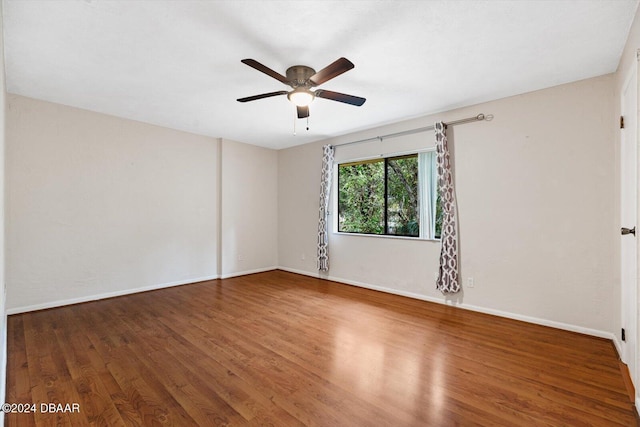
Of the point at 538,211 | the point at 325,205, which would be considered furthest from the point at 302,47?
the point at 325,205

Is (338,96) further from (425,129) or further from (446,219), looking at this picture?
(446,219)

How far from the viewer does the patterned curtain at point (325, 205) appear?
529 centimetres

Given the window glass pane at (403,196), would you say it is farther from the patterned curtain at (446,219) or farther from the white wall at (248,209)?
the white wall at (248,209)

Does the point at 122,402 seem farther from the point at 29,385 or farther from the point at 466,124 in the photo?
the point at 466,124

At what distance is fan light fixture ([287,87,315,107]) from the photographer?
275cm

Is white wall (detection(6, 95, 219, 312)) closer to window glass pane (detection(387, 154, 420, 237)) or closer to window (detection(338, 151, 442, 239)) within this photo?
window (detection(338, 151, 442, 239))

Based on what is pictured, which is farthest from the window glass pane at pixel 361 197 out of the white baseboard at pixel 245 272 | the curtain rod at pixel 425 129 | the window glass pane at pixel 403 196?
the white baseboard at pixel 245 272

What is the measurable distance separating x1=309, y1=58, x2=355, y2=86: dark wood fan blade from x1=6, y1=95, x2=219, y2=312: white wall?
3.34 meters

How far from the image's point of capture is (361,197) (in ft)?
17.3

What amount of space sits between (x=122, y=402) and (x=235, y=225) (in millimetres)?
3948

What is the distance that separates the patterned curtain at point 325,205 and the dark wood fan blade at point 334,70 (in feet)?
8.88

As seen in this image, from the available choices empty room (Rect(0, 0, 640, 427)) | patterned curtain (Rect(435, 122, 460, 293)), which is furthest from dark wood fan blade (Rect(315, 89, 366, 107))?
patterned curtain (Rect(435, 122, 460, 293))

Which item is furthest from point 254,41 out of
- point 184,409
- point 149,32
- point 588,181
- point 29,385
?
point 588,181

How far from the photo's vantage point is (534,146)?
3244 millimetres
